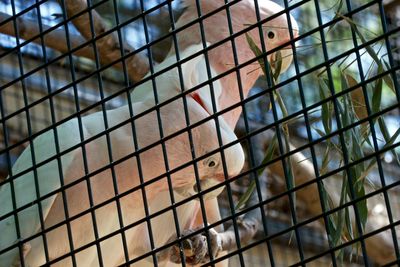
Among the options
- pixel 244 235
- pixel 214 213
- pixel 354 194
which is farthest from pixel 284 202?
pixel 354 194

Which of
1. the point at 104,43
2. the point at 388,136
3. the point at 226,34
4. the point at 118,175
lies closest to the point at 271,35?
the point at 226,34

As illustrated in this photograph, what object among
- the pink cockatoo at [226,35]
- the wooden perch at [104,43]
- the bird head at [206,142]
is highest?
the wooden perch at [104,43]

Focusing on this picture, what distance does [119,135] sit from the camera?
2.02 m

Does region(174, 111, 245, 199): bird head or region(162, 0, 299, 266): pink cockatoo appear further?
region(162, 0, 299, 266): pink cockatoo

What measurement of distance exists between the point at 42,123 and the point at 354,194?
7.56ft

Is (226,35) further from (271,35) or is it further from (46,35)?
(46,35)

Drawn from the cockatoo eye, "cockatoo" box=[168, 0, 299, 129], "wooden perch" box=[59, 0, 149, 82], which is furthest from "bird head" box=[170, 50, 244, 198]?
"wooden perch" box=[59, 0, 149, 82]

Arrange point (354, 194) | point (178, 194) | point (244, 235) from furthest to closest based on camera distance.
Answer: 1. point (244, 235)
2. point (178, 194)
3. point (354, 194)

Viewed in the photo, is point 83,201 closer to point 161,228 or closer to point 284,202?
point 161,228

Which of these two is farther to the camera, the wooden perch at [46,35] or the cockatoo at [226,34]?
the wooden perch at [46,35]

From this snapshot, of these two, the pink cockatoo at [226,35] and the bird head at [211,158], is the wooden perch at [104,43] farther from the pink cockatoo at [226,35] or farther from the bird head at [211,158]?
the bird head at [211,158]

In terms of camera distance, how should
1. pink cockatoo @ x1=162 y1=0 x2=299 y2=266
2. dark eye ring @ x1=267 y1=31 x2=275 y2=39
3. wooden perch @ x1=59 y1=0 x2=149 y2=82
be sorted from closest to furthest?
dark eye ring @ x1=267 y1=31 x2=275 y2=39 < pink cockatoo @ x1=162 y1=0 x2=299 y2=266 < wooden perch @ x1=59 y1=0 x2=149 y2=82

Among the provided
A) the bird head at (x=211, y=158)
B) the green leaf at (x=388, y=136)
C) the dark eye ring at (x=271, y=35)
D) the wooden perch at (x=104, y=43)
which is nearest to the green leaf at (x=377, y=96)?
the green leaf at (x=388, y=136)

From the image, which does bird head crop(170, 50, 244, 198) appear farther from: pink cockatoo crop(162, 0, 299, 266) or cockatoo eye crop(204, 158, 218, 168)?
pink cockatoo crop(162, 0, 299, 266)
